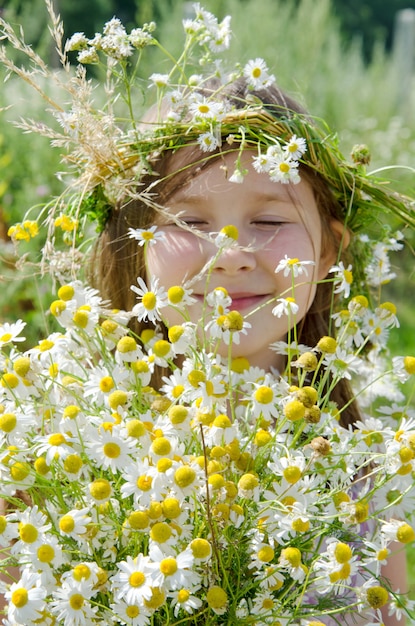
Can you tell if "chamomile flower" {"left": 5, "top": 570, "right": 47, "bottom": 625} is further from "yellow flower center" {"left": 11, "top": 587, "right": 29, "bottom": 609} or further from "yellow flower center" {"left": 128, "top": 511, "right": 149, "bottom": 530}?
"yellow flower center" {"left": 128, "top": 511, "right": 149, "bottom": 530}

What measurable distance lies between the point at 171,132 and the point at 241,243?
0.20 metres

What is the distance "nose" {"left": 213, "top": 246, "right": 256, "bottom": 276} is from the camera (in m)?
1.29

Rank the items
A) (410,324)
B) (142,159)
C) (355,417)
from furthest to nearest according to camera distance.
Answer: (410,324)
(355,417)
(142,159)

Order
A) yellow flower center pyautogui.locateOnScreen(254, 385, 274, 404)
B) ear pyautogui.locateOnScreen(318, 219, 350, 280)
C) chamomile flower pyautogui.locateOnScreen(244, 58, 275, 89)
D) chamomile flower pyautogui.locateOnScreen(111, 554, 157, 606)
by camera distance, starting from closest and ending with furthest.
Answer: chamomile flower pyautogui.locateOnScreen(111, 554, 157, 606)
yellow flower center pyautogui.locateOnScreen(254, 385, 274, 404)
chamomile flower pyautogui.locateOnScreen(244, 58, 275, 89)
ear pyautogui.locateOnScreen(318, 219, 350, 280)

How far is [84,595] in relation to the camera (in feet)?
2.70

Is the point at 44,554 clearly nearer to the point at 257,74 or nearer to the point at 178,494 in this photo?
the point at 178,494

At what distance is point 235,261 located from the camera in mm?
1296

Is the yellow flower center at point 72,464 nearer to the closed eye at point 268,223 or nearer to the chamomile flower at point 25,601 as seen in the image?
the chamomile flower at point 25,601

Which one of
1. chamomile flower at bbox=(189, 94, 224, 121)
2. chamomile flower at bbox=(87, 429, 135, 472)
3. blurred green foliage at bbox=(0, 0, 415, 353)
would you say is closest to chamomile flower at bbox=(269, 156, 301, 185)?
chamomile flower at bbox=(189, 94, 224, 121)

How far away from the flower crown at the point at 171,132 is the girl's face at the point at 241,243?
5cm

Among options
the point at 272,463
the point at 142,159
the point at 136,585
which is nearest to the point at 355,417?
the point at 142,159

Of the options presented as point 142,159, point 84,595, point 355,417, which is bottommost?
point 355,417

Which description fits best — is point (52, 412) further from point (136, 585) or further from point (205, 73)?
point (205, 73)

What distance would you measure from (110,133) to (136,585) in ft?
2.07
